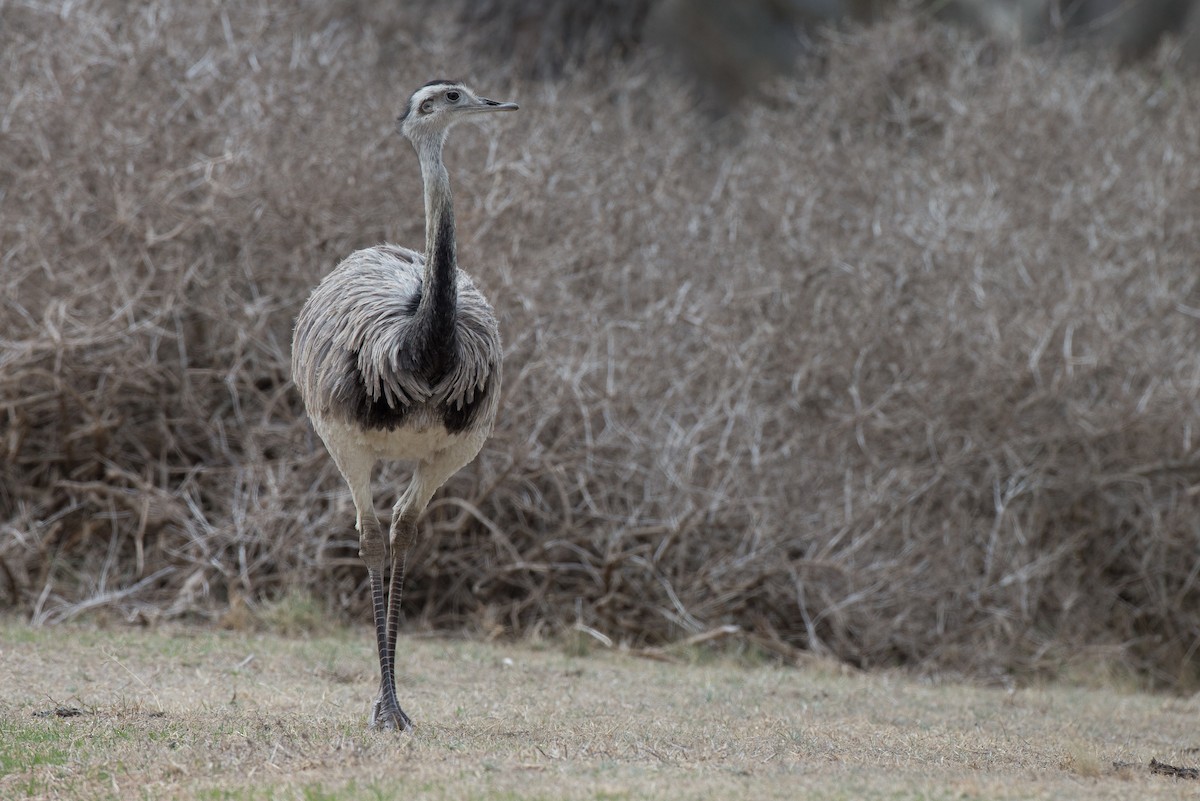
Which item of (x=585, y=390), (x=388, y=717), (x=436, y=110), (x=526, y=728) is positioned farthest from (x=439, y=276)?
(x=585, y=390)

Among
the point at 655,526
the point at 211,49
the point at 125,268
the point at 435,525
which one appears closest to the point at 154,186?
the point at 125,268

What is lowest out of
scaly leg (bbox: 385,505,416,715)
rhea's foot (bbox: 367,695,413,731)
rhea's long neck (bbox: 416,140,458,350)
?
rhea's foot (bbox: 367,695,413,731)

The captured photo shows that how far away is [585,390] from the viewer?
890 centimetres

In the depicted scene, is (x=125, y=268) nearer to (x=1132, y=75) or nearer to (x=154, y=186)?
(x=154, y=186)

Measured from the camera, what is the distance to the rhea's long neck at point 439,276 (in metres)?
5.50

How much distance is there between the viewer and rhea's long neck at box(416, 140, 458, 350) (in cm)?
550

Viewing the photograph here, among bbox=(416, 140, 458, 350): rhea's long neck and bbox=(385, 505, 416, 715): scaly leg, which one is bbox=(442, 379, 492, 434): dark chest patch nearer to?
bbox=(416, 140, 458, 350): rhea's long neck

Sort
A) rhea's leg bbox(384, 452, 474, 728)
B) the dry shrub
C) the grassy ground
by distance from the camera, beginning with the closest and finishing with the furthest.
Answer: the grassy ground < rhea's leg bbox(384, 452, 474, 728) < the dry shrub

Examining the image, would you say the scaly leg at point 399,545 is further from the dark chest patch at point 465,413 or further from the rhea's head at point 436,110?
the rhea's head at point 436,110

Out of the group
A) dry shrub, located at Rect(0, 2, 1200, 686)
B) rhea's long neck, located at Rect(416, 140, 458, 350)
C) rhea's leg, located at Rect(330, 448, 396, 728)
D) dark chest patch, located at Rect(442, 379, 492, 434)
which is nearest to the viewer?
rhea's long neck, located at Rect(416, 140, 458, 350)

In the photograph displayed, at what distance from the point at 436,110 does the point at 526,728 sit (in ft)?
7.74

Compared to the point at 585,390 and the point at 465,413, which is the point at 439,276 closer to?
the point at 465,413

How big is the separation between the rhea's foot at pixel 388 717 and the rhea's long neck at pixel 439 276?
1310mm

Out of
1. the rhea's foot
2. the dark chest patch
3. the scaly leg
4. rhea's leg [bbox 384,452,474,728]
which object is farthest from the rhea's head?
the rhea's foot
